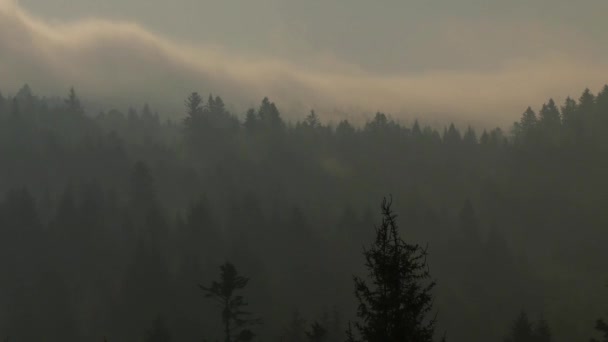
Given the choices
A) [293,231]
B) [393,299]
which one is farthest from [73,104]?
[393,299]

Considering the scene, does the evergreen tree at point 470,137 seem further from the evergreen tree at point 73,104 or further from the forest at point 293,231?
the evergreen tree at point 73,104

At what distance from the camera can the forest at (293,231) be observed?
227 ft

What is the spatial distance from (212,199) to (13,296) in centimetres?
5076

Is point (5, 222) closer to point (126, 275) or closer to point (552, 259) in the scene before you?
point (126, 275)

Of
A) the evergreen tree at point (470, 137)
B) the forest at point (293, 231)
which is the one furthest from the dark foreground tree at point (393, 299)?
the evergreen tree at point (470, 137)

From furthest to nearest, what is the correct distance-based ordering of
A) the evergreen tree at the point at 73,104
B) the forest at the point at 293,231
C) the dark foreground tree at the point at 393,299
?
the evergreen tree at the point at 73,104, the forest at the point at 293,231, the dark foreground tree at the point at 393,299

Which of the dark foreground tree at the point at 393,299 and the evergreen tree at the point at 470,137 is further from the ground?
the evergreen tree at the point at 470,137

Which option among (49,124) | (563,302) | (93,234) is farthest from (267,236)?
(49,124)

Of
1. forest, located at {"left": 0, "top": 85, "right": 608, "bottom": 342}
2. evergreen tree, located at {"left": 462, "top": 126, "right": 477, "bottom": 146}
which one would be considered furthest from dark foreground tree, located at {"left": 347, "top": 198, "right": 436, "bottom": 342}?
evergreen tree, located at {"left": 462, "top": 126, "right": 477, "bottom": 146}

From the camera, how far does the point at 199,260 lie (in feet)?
265

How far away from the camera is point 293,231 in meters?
90.1

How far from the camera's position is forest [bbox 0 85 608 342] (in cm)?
6912

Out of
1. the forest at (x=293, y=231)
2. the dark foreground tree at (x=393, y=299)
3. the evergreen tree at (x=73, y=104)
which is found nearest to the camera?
the dark foreground tree at (x=393, y=299)

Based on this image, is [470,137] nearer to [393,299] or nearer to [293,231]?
[293,231]
